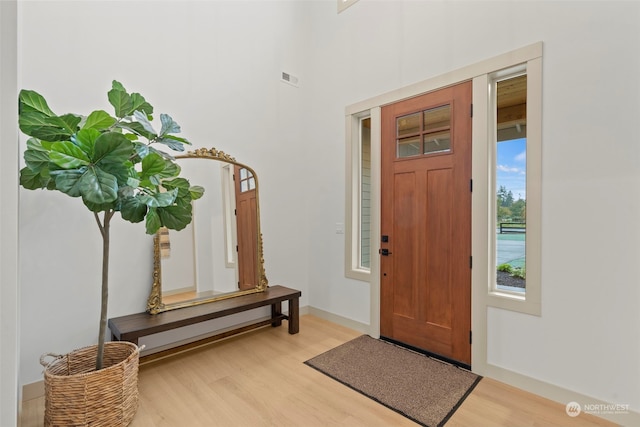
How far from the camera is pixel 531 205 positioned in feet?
7.80

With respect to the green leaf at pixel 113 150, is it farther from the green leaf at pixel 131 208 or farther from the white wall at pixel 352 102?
the white wall at pixel 352 102

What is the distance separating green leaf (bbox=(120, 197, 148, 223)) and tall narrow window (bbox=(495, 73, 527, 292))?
2770 millimetres

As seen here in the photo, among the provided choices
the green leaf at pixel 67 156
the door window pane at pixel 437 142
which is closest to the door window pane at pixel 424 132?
the door window pane at pixel 437 142

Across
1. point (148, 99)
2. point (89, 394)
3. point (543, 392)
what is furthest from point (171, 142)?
point (543, 392)

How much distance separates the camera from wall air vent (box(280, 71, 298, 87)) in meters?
3.97

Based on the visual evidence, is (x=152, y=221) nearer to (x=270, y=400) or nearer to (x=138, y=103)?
(x=138, y=103)

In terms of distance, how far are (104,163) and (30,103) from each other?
0.60 metres

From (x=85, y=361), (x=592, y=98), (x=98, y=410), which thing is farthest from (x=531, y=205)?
(x=85, y=361)

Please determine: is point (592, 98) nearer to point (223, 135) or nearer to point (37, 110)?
point (223, 135)

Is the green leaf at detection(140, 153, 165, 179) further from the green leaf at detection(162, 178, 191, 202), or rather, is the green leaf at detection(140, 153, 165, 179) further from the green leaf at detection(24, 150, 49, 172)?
the green leaf at detection(24, 150, 49, 172)

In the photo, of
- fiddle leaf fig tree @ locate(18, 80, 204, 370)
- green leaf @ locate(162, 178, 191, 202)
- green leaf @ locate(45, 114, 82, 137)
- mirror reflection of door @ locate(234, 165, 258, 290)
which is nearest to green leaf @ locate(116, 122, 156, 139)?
fiddle leaf fig tree @ locate(18, 80, 204, 370)

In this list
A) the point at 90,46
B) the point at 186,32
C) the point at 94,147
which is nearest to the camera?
the point at 94,147

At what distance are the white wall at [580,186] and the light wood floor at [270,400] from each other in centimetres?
35

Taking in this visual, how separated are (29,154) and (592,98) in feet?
11.7
